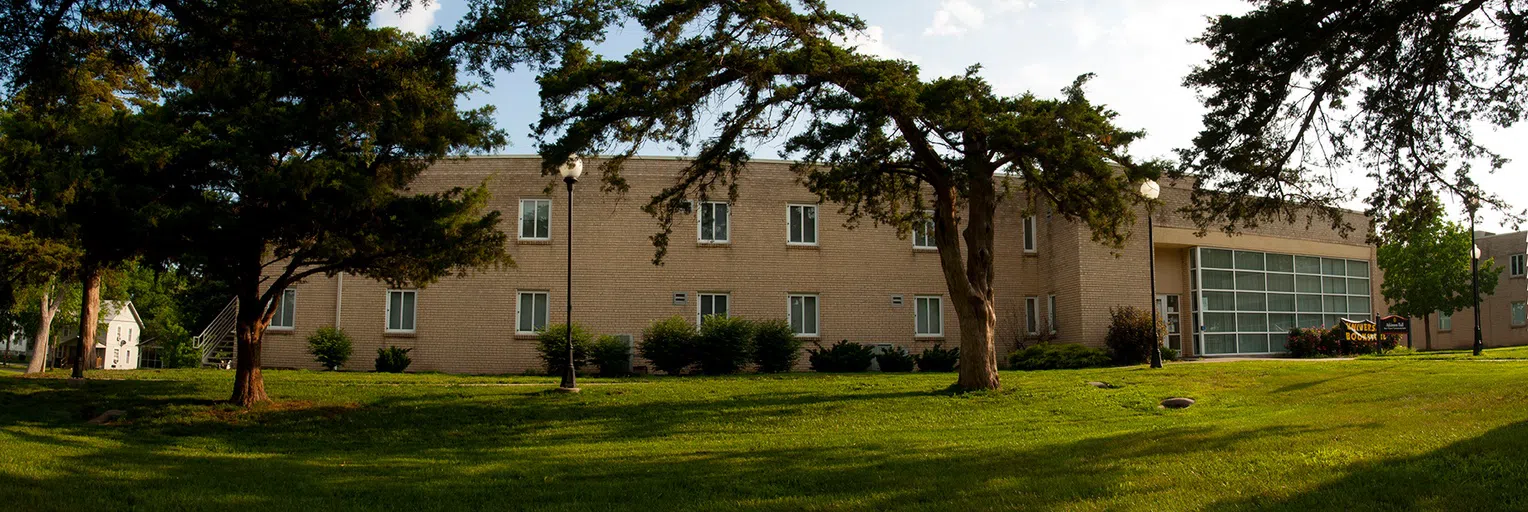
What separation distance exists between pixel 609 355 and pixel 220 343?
1198 cm

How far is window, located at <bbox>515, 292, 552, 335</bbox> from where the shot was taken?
2914cm

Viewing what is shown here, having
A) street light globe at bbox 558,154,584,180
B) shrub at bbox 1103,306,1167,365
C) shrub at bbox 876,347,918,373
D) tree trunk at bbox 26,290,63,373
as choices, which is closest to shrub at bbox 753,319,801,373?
shrub at bbox 876,347,918,373

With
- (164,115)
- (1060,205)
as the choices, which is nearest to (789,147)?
(1060,205)

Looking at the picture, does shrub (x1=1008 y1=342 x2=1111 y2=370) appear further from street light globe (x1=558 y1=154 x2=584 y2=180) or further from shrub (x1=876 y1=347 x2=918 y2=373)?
street light globe (x1=558 y1=154 x2=584 y2=180)

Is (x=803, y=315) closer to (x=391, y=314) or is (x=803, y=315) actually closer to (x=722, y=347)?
(x=722, y=347)

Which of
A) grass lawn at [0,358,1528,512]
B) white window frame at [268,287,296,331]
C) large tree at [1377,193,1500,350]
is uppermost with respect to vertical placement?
large tree at [1377,193,1500,350]

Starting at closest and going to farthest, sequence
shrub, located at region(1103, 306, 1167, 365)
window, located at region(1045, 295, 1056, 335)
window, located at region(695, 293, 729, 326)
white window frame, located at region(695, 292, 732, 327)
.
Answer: shrub, located at region(1103, 306, 1167, 365) < white window frame, located at region(695, 292, 732, 327) < window, located at region(695, 293, 729, 326) < window, located at region(1045, 295, 1056, 335)

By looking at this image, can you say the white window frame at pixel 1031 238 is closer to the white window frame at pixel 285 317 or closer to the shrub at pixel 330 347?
the shrub at pixel 330 347

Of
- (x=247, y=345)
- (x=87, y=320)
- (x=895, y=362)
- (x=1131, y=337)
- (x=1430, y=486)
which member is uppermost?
(x=87, y=320)

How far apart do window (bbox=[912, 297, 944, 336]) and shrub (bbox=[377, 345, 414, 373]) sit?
573 inches

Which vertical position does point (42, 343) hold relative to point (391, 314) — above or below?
below

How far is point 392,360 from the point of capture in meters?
27.5

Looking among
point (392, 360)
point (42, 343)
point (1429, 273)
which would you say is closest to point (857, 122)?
point (392, 360)

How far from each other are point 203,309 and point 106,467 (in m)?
47.1
